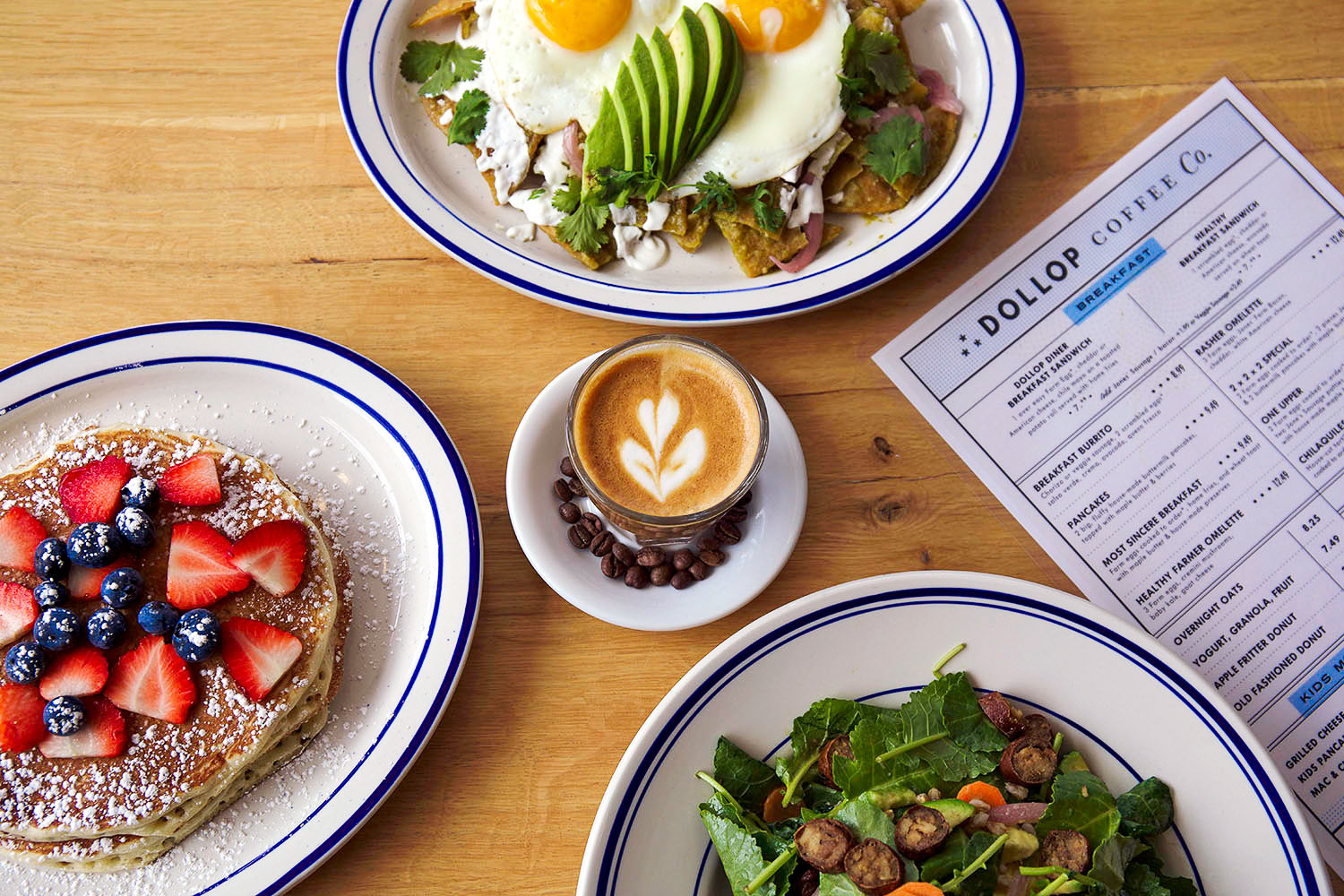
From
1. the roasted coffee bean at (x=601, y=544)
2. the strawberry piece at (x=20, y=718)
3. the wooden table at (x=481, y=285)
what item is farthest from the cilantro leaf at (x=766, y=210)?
the strawberry piece at (x=20, y=718)

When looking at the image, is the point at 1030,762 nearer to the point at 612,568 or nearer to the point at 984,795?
the point at 984,795

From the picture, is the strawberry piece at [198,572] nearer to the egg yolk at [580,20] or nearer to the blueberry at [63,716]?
the blueberry at [63,716]

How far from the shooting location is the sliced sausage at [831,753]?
167 cm

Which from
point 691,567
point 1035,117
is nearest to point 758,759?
point 691,567

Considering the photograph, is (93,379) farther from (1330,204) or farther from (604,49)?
(1330,204)

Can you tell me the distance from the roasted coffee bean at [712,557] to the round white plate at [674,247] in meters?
0.49

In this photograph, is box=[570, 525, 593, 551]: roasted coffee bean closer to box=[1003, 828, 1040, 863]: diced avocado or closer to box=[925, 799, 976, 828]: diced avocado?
box=[925, 799, 976, 828]: diced avocado

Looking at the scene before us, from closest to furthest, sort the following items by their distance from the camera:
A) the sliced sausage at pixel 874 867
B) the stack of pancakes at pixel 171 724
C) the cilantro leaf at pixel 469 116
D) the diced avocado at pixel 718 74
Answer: the sliced sausage at pixel 874 867
the stack of pancakes at pixel 171 724
the diced avocado at pixel 718 74
the cilantro leaf at pixel 469 116

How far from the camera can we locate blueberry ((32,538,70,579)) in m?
1.66

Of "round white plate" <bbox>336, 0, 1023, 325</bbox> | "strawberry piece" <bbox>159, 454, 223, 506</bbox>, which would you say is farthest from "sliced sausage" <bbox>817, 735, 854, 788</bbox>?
"strawberry piece" <bbox>159, 454, 223, 506</bbox>

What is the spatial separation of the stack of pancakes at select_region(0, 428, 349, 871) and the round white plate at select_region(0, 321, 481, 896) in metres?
0.05

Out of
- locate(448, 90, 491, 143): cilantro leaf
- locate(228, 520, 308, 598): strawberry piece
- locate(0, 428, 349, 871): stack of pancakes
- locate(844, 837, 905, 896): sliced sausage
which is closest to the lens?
locate(844, 837, 905, 896): sliced sausage

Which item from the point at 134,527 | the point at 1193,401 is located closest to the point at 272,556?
the point at 134,527

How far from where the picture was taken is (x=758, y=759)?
5.58 ft
